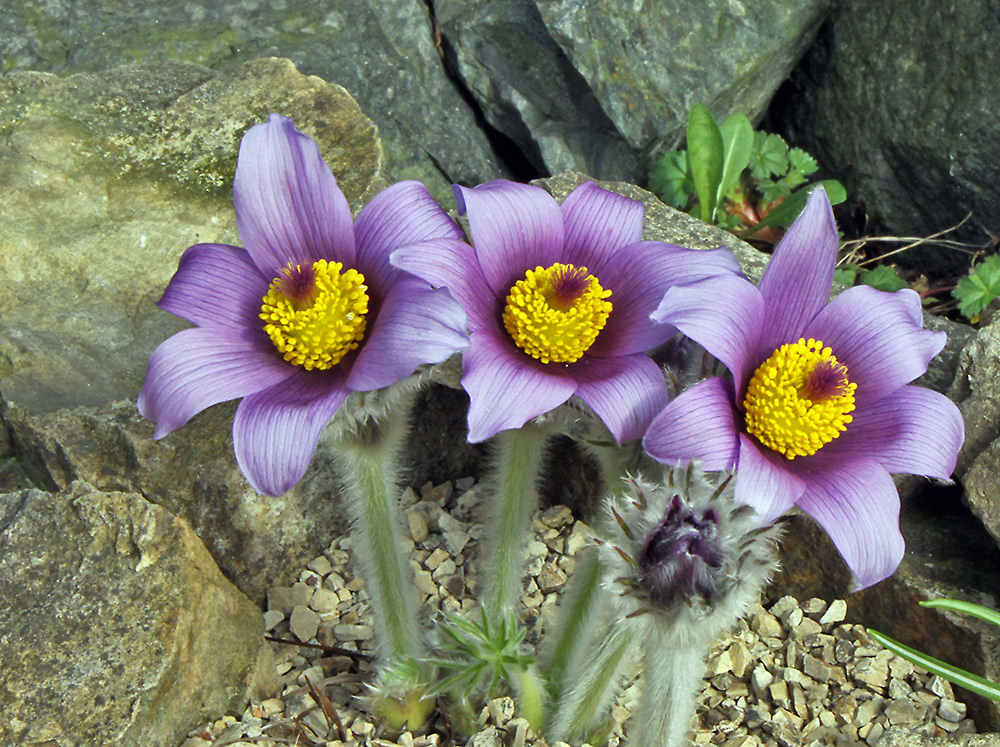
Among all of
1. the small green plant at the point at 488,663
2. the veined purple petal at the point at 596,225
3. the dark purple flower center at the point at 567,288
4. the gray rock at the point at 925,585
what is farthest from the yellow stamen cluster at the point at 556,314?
the gray rock at the point at 925,585

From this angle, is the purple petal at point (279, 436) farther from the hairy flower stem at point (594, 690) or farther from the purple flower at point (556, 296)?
the hairy flower stem at point (594, 690)

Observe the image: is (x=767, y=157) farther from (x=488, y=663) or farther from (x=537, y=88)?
(x=488, y=663)

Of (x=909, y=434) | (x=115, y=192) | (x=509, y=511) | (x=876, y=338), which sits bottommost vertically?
(x=509, y=511)

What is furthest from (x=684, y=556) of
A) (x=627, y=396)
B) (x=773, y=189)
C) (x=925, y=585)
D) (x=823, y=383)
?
(x=773, y=189)

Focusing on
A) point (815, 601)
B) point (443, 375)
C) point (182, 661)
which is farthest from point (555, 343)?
point (815, 601)

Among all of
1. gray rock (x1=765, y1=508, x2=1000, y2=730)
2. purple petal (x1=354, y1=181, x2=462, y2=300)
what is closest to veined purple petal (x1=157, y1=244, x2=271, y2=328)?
purple petal (x1=354, y1=181, x2=462, y2=300)

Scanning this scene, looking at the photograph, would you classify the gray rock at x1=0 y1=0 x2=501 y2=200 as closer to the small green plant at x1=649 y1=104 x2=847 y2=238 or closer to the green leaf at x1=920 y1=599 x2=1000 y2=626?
the small green plant at x1=649 y1=104 x2=847 y2=238

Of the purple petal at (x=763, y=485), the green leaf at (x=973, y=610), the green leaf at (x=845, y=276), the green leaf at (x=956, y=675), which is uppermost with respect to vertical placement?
→ the purple petal at (x=763, y=485)
